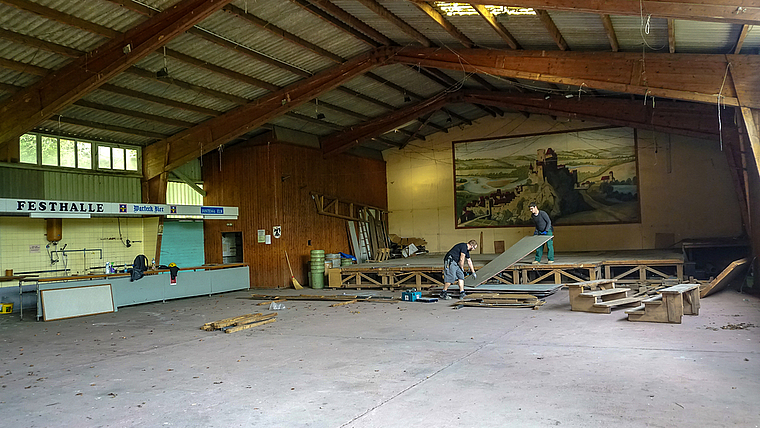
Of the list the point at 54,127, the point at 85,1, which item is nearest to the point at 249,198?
the point at 54,127

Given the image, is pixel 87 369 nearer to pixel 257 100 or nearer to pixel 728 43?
pixel 257 100

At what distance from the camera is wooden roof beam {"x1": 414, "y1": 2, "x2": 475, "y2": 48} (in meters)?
10.7

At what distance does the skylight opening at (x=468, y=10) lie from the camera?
10.1m

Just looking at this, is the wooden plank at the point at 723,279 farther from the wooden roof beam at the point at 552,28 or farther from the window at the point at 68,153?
the window at the point at 68,153

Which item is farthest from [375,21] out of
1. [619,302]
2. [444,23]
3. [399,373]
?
[399,373]

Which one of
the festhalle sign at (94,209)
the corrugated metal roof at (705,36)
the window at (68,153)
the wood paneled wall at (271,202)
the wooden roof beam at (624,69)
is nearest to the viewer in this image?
the corrugated metal roof at (705,36)

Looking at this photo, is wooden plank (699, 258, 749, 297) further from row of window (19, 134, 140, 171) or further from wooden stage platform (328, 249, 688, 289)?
row of window (19, 134, 140, 171)

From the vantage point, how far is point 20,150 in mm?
13484

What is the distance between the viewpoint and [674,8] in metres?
7.25

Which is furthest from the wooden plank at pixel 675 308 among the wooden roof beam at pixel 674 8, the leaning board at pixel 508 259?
the leaning board at pixel 508 259

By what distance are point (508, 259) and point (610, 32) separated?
5690 millimetres

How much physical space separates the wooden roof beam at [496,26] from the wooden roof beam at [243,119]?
11.0 ft

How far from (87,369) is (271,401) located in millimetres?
3137

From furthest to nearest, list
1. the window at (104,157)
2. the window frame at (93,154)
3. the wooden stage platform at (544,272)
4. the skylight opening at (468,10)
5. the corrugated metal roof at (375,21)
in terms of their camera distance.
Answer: the window at (104,157) → the window frame at (93,154) → the wooden stage platform at (544,272) → the corrugated metal roof at (375,21) → the skylight opening at (468,10)
